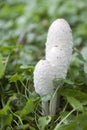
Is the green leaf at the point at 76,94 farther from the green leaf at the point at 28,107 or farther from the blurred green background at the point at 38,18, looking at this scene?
the blurred green background at the point at 38,18

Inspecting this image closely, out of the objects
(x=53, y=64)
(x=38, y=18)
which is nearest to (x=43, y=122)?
(x=53, y=64)

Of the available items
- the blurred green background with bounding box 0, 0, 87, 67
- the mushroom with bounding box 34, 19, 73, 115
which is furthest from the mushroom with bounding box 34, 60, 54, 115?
the blurred green background with bounding box 0, 0, 87, 67

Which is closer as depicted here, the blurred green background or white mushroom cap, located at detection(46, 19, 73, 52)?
white mushroom cap, located at detection(46, 19, 73, 52)

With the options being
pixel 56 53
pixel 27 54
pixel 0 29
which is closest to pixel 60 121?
pixel 56 53

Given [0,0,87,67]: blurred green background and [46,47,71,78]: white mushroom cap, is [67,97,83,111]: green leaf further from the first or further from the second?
[0,0,87,67]: blurred green background

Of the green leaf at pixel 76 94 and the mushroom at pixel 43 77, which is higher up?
the mushroom at pixel 43 77

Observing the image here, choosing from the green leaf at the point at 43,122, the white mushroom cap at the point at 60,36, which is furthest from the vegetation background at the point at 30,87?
the white mushroom cap at the point at 60,36

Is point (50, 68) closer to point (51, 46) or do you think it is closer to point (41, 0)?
point (51, 46)

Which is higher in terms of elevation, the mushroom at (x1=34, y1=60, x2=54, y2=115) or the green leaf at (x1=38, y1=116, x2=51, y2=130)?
the mushroom at (x1=34, y1=60, x2=54, y2=115)

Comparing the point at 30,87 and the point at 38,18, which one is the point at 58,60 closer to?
the point at 30,87
